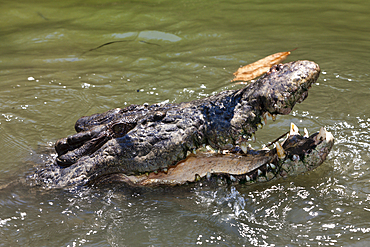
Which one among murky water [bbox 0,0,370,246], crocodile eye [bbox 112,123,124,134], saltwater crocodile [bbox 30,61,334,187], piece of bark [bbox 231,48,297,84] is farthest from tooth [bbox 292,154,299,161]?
piece of bark [bbox 231,48,297,84]

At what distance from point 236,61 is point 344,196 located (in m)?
3.83

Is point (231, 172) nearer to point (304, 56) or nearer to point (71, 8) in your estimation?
point (304, 56)

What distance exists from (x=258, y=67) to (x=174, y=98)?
5.10 feet

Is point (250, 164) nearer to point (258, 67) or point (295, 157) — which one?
point (295, 157)

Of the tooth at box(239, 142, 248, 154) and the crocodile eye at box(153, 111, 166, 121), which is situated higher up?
the crocodile eye at box(153, 111, 166, 121)

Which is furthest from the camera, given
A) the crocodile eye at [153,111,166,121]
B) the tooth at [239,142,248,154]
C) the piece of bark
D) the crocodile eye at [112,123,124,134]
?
Answer: the piece of bark

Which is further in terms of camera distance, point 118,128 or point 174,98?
point 174,98

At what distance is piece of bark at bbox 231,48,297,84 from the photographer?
5984 millimetres

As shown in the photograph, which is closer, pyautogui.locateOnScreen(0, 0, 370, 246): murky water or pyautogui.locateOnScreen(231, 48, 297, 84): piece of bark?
pyautogui.locateOnScreen(0, 0, 370, 246): murky water

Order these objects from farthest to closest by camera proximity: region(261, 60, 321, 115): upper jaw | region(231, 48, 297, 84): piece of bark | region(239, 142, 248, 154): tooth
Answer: region(231, 48, 297, 84): piece of bark, region(239, 142, 248, 154): tooth, region(261, 60, 321, 115): upper jaw

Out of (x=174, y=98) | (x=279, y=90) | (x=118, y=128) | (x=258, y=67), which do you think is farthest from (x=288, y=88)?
(x=258, y=67)

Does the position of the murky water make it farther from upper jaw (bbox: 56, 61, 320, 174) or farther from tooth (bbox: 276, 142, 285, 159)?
upper jaw (bbox: 56, 61, 320, 174)

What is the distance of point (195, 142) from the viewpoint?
3.09m

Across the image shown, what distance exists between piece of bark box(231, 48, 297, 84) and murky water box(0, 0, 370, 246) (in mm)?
218
